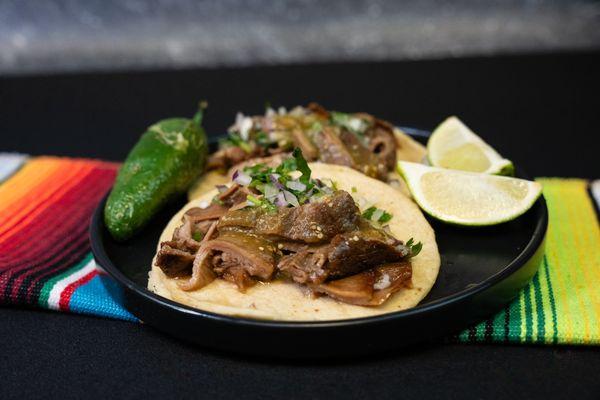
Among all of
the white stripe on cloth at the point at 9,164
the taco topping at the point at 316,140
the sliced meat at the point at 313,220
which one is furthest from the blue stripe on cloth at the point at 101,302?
the white stripe on cloth at the point at 9,164

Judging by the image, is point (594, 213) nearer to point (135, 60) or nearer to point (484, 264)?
point (484, 264)

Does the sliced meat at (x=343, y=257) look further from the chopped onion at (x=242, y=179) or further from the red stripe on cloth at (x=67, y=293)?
the red stripe on cloth at (x=67, y=293)

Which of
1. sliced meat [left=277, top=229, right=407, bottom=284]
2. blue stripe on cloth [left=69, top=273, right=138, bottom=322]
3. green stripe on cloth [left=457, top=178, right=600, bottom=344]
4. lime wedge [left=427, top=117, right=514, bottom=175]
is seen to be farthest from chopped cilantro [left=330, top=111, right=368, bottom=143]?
blue stripe on cloth [left=69, top=273, right=138, bottom=322]

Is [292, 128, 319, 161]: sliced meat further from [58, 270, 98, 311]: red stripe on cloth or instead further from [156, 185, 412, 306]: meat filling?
[58, 270, 98, 311]: red stripe on cloth

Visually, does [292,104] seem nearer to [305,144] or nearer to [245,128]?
[245,128]

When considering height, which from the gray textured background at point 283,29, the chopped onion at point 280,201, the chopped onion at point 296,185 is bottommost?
the gray textured background at point 283,29

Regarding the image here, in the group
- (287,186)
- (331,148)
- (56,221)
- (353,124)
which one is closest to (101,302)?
(287,186)
